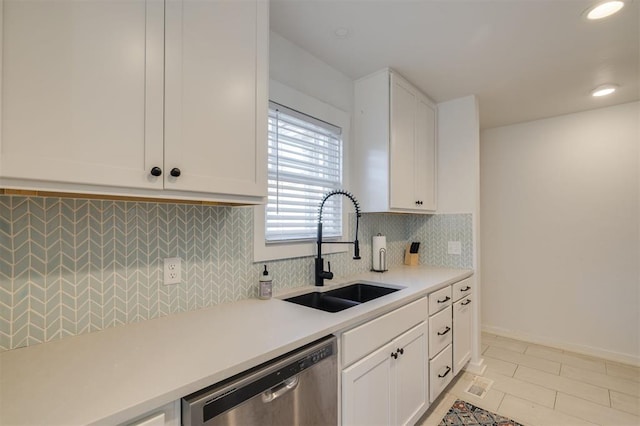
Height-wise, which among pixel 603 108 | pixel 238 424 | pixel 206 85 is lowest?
pixel 238 424

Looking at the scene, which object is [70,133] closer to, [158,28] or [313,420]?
[158,28]

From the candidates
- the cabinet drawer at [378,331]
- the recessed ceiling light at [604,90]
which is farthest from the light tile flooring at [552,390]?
the recessed ceiling light at [604,90]

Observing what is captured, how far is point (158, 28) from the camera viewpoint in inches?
39.6

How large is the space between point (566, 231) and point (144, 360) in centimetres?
375

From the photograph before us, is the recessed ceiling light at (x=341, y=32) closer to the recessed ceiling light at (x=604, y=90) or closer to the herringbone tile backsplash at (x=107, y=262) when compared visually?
the herringbone tile backsplash at (x=107, y=262)

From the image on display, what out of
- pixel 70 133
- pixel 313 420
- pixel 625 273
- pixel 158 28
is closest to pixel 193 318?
pixel 313 420

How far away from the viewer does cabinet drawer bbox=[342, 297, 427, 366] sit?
131 cm

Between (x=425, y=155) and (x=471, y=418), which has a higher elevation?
(x=425, y=155)

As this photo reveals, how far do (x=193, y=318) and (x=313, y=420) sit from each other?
0.62 meters

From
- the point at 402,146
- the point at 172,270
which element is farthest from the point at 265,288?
the point at 402,146

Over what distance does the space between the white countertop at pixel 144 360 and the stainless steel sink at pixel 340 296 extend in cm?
32

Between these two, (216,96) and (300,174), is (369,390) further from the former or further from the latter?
(216,96)

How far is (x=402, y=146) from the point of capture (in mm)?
2346

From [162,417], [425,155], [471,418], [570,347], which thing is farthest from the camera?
[570,347]
